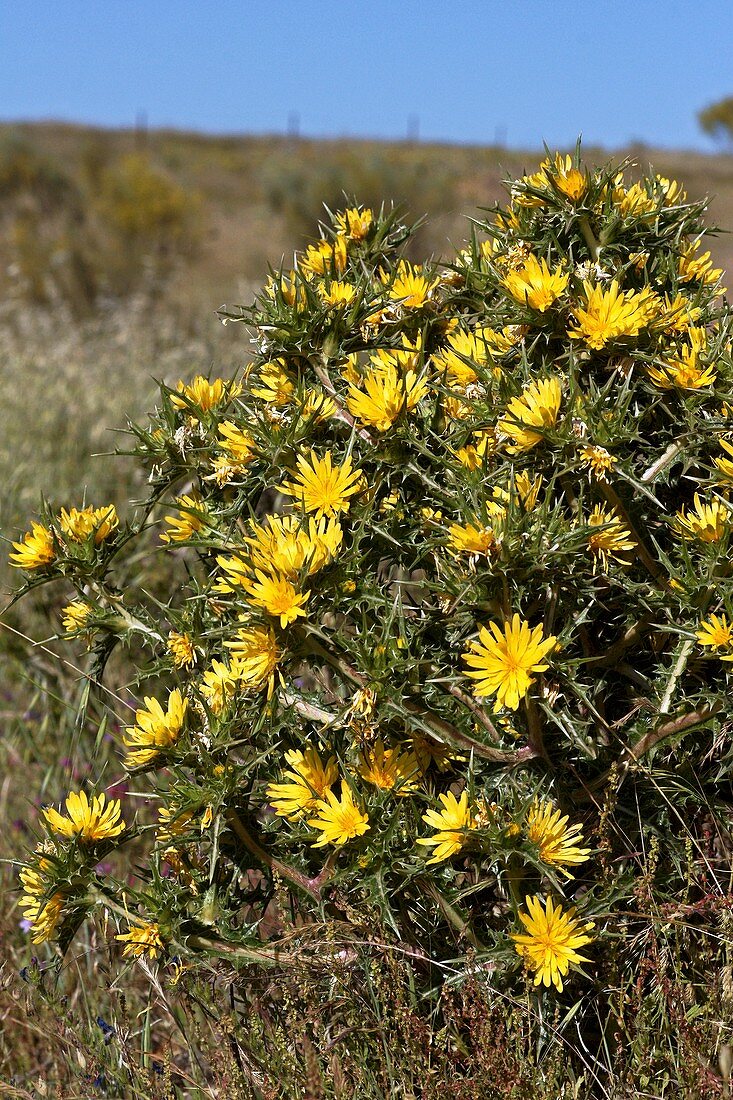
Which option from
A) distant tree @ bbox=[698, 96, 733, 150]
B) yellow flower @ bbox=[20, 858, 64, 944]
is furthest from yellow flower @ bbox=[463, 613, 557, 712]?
distant tree @ bbox=[698, 96, 733, 150]

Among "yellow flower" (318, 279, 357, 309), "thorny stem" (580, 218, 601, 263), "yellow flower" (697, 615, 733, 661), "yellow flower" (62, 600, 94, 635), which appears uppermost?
"thorny stem" (580, 218, 601, 263)

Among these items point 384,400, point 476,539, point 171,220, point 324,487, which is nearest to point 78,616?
point 324,487

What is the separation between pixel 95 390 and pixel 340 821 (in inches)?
170

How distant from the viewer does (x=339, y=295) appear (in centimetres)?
163

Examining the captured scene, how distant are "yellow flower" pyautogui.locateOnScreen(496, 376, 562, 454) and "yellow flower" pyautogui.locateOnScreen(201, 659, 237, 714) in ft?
1.82

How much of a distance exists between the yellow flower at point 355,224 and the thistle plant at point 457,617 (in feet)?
0.66

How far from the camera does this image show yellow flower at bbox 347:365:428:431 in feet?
4.71

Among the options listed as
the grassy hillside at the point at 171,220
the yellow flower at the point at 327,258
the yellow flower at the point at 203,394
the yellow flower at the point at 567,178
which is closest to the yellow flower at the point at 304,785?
the yellow flower at the point at 203,394

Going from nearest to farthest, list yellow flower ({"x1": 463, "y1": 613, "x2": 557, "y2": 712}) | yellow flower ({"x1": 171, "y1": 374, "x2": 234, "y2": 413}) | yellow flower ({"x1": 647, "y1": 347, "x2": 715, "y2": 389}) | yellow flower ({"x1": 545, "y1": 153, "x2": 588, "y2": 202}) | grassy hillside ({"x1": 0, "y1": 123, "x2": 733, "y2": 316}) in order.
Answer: yellow flower ({"x1": 463, "y1": 613, "x2": 557, "y2": 712}) < yellow flower ({"x1": 647, "y1": 347, "x2": 715, "y2": 389}) < yellow flower ({"x1": 545, "y1": 153, "x2": 588, "y2": 202}) < yellow flower ({"x1": 171, "y1": 374, "x2": 234, "y2": 413}) < grassy hillside ({"x1": 0, "y1": 123, "x2": 733, "y2": 316})

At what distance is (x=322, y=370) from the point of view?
1594 mm

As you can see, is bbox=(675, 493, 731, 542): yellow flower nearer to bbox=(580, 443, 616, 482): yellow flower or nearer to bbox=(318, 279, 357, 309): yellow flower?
bbox=(580, 443, 616, 482): yellow flower

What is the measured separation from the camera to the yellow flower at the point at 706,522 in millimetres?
1388

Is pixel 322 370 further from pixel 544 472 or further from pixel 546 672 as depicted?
pixel 546 672

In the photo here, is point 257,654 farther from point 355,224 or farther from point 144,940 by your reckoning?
point 355,224
